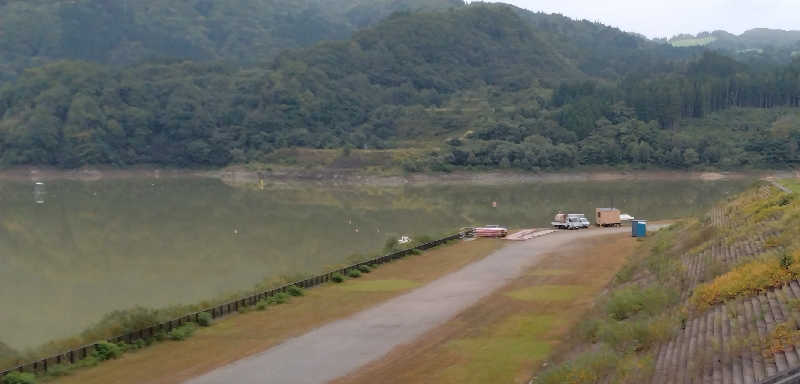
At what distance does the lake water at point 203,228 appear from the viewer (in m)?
40.5

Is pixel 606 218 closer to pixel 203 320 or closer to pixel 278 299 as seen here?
pixel 278 299

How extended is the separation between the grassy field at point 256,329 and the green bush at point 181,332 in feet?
0.72

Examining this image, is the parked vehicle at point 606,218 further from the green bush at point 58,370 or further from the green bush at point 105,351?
the green bush at point 58,370

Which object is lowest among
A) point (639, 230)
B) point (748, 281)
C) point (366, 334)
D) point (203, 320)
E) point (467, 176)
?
point (467, 176)

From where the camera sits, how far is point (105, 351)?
24.3m

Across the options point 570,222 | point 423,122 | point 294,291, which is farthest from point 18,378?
point 423,122

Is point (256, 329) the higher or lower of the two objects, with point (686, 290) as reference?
lower

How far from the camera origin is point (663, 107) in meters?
160

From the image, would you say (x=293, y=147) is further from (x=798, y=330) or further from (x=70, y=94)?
(x=798, y=330)

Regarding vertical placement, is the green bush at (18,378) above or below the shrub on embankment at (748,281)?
below

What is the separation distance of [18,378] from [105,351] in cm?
331

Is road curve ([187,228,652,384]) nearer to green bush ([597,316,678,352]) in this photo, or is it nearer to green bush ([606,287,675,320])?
green bush ([606,287,675,320])

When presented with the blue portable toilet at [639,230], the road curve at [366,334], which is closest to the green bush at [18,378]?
the road curve at [366,334]

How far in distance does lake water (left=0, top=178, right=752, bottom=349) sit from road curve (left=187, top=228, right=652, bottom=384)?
7.96 metres
